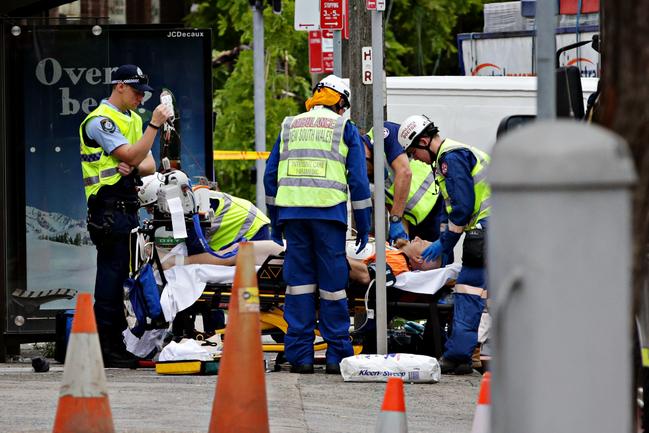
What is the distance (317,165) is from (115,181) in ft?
4.60

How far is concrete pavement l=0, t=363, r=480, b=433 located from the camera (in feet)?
23.7

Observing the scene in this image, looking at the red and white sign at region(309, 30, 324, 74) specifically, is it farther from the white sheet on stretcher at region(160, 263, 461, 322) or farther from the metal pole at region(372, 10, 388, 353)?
the metal pole at region(372, 10, 388, 353)

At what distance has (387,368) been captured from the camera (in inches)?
362

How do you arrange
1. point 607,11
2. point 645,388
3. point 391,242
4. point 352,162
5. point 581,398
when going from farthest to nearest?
point 391,242
point 352,162
point 645,388
point 607,11
point 581,398

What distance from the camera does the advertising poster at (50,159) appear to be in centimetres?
1138

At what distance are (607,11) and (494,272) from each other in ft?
3.68

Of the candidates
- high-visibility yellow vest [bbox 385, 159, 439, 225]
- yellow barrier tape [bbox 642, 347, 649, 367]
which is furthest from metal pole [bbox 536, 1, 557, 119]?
high-visibility yellow vest [bbox 385, 159, 439, 225]

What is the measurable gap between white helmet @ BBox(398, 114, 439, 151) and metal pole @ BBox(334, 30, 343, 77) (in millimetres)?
5197

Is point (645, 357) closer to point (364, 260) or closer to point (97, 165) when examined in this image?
point (364, 260)

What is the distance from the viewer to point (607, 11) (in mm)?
4438

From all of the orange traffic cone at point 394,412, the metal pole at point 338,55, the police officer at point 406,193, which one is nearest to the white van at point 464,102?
the metal pole at point 338,55

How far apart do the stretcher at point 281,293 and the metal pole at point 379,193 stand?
2.85ft

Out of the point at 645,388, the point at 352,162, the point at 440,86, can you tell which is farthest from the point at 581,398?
the point at 440,86

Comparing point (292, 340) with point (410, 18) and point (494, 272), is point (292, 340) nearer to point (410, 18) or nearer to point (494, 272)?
point (494, 272)
